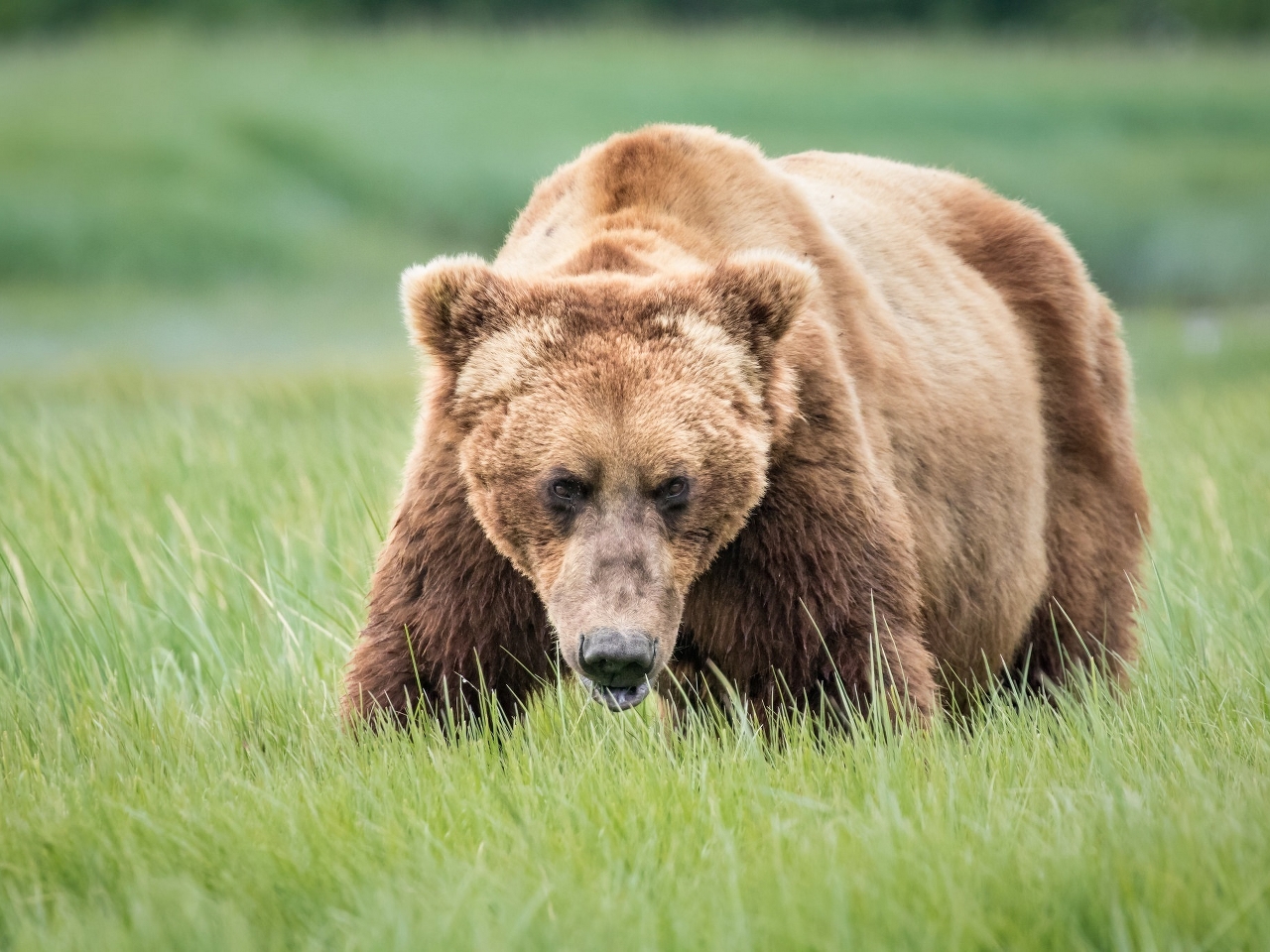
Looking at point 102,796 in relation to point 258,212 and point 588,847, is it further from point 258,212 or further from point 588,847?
point 258,212

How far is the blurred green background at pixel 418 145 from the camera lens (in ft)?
73.6

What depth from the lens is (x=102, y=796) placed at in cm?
312

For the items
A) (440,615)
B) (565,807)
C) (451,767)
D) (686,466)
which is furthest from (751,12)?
(565,807)

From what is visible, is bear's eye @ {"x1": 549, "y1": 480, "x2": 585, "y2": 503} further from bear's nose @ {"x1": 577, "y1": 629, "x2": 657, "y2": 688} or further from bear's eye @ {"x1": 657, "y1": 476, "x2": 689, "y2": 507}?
bear's nose @ {"x1": 577, "y1": 629, "x2": 657, "y2": 688}

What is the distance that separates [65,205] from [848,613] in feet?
70.6

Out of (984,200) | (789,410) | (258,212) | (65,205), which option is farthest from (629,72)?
(789,410)

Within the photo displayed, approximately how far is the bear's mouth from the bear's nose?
0.05 feet

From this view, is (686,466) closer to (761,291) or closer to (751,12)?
(761,291)

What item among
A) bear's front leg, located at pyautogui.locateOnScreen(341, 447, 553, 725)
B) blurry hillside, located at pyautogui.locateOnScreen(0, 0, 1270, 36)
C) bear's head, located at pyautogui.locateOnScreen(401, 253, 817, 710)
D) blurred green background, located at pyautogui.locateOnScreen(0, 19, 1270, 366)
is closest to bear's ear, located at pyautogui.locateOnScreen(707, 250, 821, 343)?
bear's head, located at pyautogui.locateOnScreen(401, 253, 817, 710)

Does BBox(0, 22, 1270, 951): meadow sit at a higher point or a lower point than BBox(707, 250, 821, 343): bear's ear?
lower

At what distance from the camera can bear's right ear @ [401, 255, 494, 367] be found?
3.67 m

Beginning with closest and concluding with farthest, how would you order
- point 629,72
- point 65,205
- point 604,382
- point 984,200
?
point 604,382
point 984,200
point 65,205
point 629,72

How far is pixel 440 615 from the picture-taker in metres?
3.77

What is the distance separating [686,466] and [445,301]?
2.43ft
